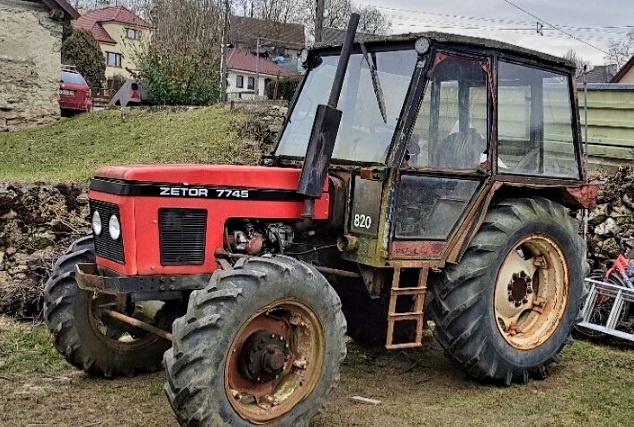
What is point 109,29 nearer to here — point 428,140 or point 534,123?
point 534,123

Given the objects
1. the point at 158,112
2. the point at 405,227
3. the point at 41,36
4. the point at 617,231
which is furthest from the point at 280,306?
the point at 41,36

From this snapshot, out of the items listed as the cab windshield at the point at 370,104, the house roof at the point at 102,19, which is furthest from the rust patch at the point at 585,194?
the house roof at the point at 102,19

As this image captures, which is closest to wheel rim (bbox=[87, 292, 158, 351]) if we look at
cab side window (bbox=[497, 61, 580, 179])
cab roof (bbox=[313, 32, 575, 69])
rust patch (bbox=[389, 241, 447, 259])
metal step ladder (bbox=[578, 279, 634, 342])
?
rust patch (bbox=[389, 241, 447, 259])

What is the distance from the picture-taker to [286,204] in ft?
16.6

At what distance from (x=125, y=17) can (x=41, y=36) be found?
35990mm

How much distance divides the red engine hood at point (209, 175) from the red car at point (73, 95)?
1435cm

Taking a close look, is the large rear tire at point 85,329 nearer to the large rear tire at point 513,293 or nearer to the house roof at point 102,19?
the large rear tire at point 513,293

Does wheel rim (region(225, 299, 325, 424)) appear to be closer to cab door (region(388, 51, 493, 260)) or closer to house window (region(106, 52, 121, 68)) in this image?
cab door (region(388, 51, 493, 260))

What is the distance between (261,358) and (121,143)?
34.1 ft

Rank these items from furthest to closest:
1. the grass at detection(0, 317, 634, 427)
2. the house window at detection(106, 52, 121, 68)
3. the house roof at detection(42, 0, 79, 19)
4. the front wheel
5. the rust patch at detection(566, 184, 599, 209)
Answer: the house window at detection(106, 52, 121, 68), the house roof at detection(42, 0, 79, 19), the rust patch at detection(566, 184, 599, 209), the grass at detection(0, 317, 634, 427), the front wheel

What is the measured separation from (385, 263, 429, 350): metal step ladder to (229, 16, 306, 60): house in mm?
51404

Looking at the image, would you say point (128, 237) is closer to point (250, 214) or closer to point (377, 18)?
point (250, 214)

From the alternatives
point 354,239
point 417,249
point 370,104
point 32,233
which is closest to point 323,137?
point 370,104

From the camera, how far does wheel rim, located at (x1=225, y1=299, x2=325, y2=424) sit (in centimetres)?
435
